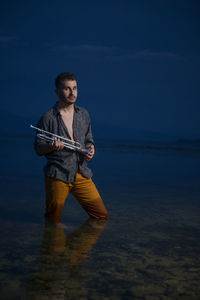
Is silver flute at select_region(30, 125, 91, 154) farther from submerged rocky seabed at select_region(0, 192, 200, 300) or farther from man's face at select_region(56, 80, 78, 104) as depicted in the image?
submerged rocky seabed at select_region(0, 192, 200, 300)

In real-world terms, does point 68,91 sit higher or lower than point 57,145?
higher

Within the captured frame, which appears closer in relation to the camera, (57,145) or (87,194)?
(57,145)

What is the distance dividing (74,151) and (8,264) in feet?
5.70

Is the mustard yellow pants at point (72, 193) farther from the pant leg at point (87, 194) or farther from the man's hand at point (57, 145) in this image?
the man's hand at point (57, 145)

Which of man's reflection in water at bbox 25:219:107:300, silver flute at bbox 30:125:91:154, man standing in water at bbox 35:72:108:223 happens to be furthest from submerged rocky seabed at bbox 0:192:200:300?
silver flute at bbox 30:125:91:154

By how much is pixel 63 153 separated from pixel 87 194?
676 millimetres

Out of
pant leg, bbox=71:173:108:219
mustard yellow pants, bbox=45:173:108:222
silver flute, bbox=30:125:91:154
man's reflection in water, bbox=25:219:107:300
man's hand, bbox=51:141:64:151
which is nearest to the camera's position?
man's reflection in water, bbox=25:219:107:300

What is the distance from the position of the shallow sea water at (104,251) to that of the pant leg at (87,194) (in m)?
0.19

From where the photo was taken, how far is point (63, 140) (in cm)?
425

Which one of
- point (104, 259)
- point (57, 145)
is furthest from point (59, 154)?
point (104, 259)

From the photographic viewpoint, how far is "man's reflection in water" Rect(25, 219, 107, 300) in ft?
7.91

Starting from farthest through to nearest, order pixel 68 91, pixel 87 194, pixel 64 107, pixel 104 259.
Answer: pixel 87 194
pixel 64 107
pixel 68 91
pixel 104 259

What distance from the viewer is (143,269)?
2.94 meters

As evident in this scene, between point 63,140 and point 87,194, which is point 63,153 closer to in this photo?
point 63,140
